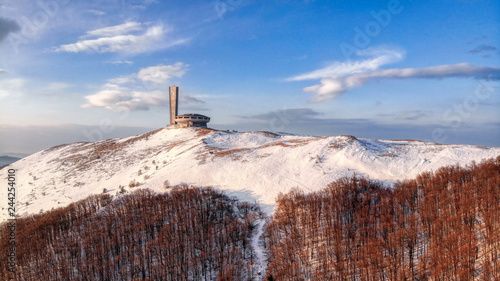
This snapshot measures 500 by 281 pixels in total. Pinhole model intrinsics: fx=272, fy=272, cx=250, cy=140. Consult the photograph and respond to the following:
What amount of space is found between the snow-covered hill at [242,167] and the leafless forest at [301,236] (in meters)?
4.62

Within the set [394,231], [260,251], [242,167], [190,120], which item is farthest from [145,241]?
[190,120]

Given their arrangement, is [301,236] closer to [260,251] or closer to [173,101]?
[260,251]

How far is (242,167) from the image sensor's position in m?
57.9

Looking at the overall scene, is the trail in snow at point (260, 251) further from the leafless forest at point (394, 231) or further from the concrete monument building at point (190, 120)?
the concrete monument building at point (190, 120)

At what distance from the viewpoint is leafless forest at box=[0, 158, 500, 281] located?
28078mm

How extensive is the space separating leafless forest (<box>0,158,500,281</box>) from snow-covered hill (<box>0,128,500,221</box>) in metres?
4.62

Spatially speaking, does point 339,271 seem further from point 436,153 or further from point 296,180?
point 436,153

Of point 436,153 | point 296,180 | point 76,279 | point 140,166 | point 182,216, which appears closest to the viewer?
point 76,279

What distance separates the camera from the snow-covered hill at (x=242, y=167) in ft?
164

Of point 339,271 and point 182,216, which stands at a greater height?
point 182,216

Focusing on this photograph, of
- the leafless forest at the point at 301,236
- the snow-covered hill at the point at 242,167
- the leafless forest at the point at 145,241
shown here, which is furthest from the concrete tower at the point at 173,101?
the leafless forest at the point at 301,236

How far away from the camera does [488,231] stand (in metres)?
28.4

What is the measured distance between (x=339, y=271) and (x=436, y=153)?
1583 inches

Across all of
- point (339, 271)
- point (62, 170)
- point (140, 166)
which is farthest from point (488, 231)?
point (62, 170)
